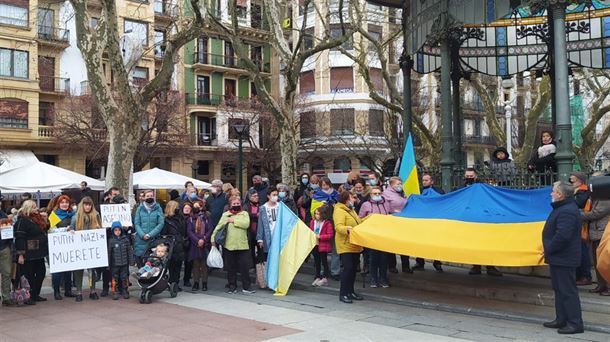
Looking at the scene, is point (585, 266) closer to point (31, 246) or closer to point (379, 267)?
point (379, 267)

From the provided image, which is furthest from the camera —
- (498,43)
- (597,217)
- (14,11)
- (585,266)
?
(14,11)

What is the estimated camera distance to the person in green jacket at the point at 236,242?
1080cm

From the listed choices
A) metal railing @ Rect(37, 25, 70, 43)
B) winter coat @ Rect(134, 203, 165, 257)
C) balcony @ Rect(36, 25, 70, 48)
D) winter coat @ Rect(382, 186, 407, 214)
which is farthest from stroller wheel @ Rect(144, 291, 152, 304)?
metal railing @ Rect(37, 25, 70, 43)

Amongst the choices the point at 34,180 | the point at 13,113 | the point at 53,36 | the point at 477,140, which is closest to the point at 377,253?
the point at 34,180

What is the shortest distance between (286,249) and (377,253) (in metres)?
1.70

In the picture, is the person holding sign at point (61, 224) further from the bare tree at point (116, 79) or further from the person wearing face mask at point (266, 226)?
the bare tree at point (116, 79)

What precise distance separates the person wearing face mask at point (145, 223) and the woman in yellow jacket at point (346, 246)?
3447 millimetres

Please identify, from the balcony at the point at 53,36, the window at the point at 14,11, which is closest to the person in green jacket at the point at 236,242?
the window at the point at 14,11

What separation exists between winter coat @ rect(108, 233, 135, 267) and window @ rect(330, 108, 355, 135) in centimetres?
3265

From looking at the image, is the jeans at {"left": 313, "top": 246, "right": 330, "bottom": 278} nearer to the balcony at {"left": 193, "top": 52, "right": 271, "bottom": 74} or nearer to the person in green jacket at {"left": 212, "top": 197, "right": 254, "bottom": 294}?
the person in green jacket at {"left": 212, "top": 197, "right": 254, "bottom": 294}

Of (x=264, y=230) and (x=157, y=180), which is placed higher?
(x=157, y=180)

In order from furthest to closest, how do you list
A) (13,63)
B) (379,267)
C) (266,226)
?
(13,63)
(266,226)
(379,267)

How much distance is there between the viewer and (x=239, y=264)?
11039 millimetres

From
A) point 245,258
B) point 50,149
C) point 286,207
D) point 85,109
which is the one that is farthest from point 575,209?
point 50,149
